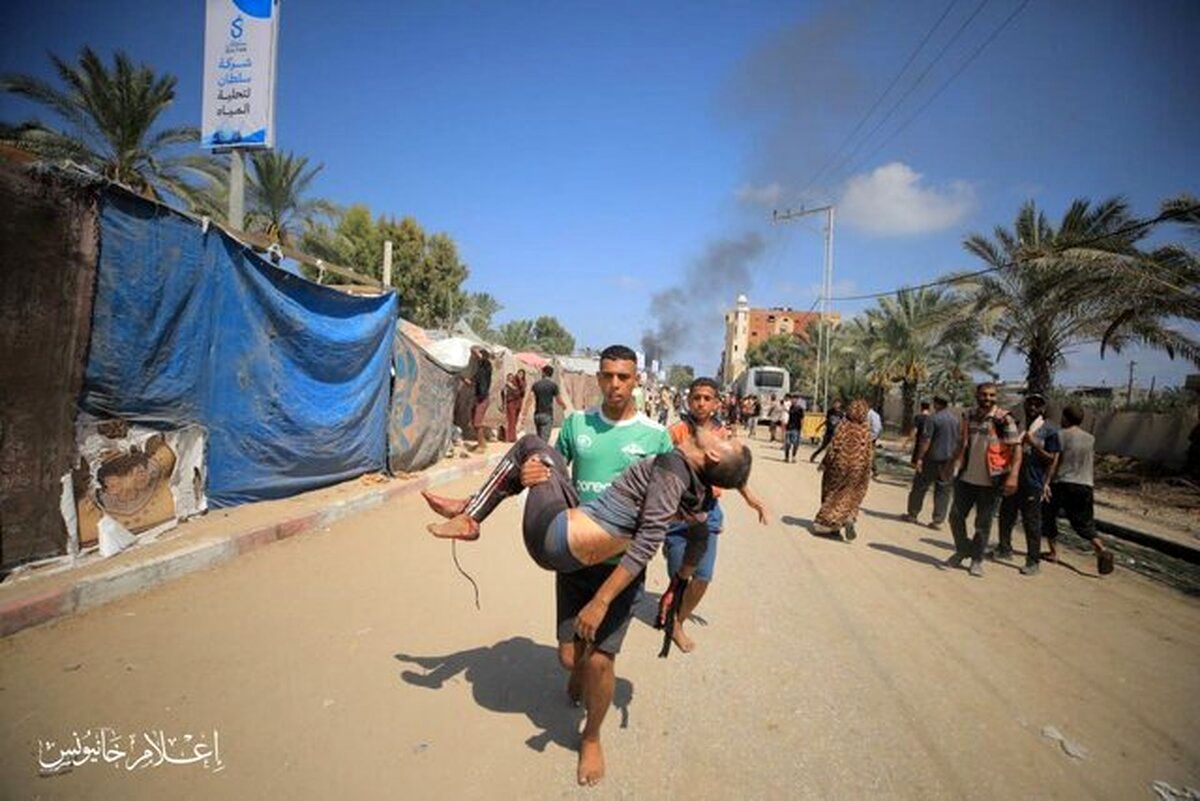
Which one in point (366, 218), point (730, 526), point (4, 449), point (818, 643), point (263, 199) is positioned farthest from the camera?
point (366, 218)

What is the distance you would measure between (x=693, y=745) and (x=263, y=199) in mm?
26752

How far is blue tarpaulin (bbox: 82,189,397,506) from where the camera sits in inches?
166

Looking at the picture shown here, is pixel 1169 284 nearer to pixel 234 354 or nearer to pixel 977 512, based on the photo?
pixel 977 512

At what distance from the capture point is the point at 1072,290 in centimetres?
1195

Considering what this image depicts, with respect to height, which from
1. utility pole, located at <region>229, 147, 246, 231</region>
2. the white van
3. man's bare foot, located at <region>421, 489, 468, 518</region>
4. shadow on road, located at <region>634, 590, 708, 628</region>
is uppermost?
utility pole, located at <region>229, 147, 246, 231</region>

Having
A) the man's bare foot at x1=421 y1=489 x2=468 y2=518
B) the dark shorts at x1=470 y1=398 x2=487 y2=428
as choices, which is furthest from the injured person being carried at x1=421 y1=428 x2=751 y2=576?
the dark shorts at x1=470 y1=398 x2=487 y2=428

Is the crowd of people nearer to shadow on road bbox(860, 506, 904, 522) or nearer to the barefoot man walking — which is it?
the barefoot man walking

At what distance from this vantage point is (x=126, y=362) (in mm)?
4285

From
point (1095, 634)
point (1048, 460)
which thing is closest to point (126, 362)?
point (1095, 634)

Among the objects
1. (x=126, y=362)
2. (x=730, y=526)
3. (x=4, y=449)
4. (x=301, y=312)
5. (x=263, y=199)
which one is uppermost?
(x=263, y=199)

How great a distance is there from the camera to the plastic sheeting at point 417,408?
8.52m

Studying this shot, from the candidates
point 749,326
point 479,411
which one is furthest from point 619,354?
point 749,326

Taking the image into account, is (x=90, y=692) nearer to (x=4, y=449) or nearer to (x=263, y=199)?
(x=4, y=449)

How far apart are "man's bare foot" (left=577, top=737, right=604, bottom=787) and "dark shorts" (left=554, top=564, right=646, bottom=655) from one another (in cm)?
43
